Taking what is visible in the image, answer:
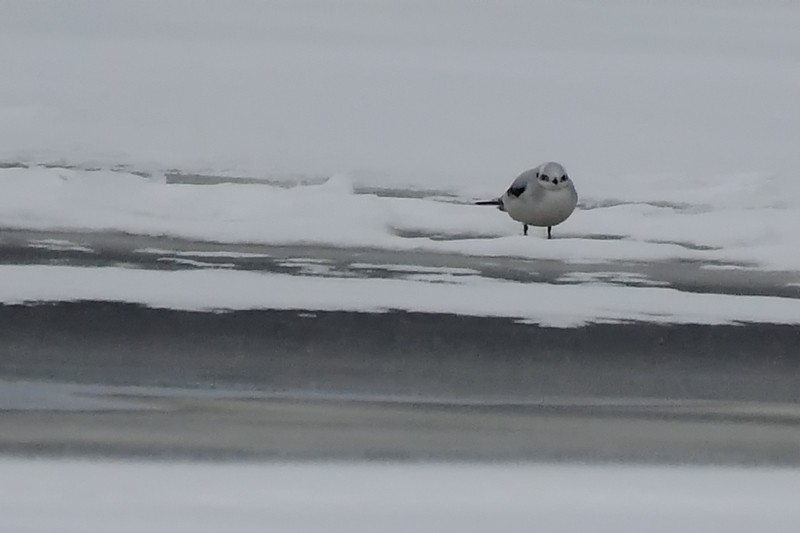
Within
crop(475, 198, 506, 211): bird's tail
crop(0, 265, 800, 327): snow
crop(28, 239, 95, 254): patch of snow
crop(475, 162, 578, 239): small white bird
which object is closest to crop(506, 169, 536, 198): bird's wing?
crop(475, 162, 578, 239): small white bird

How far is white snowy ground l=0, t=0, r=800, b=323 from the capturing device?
6.91m

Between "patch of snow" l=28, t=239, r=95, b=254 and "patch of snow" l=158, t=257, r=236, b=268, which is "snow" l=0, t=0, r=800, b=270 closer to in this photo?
"patch of snow" l=28, t=239, r=95, b=254

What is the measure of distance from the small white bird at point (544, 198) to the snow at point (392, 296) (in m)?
0.86

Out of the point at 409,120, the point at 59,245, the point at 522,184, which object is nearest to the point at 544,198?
the point at 522,184

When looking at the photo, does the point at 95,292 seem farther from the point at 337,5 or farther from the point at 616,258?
the point at 337,5

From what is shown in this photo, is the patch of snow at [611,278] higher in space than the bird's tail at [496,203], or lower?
lower

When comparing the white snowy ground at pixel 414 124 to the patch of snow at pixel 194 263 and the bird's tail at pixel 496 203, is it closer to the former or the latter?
the bird's tail at pixel 496 203

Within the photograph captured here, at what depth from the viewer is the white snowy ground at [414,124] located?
22.7 ft

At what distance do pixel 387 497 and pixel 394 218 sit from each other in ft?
12.0

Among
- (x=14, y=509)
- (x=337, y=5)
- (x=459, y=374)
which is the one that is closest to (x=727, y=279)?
(x=459, y=374)

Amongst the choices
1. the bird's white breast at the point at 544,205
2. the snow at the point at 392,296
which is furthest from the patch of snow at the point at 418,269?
the bird's white breast at the point at 544,205

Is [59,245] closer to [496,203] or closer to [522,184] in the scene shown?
[522,184]

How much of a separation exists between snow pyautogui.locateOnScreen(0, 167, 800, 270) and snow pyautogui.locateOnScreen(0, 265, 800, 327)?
69 centimetres

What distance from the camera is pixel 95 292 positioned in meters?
5.47
